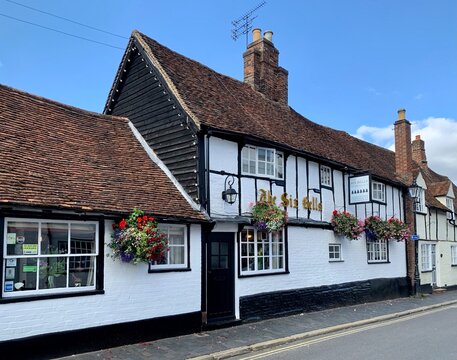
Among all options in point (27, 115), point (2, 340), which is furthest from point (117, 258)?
point (27, 115)

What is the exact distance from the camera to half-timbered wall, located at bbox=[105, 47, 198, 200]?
39.3 ft

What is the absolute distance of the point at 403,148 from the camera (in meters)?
21.5

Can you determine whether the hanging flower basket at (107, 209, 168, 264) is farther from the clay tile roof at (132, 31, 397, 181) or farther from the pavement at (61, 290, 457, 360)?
the clay tile roof at (132, 31, 397, 181)

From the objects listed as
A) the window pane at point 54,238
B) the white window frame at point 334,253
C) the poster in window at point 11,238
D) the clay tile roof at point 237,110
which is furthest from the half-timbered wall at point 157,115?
the white window frame at point 334,253

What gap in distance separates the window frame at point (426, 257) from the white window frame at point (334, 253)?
303 inches

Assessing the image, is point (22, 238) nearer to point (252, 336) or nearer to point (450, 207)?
point (252, 336)

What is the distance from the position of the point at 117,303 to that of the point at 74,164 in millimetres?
3278

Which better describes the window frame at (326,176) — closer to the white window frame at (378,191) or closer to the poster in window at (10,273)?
the white window frame at (378,191)

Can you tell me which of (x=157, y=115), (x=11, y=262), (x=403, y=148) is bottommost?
(x=11, y=262)

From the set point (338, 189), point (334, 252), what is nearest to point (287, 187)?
point (338, 189)

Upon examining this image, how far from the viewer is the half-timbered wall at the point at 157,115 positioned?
11977 millimetres

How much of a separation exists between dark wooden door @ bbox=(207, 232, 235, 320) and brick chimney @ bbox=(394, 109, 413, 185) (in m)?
12.4

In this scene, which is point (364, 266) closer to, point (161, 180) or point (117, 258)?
point (161, 180)

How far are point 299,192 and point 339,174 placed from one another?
302 cm
